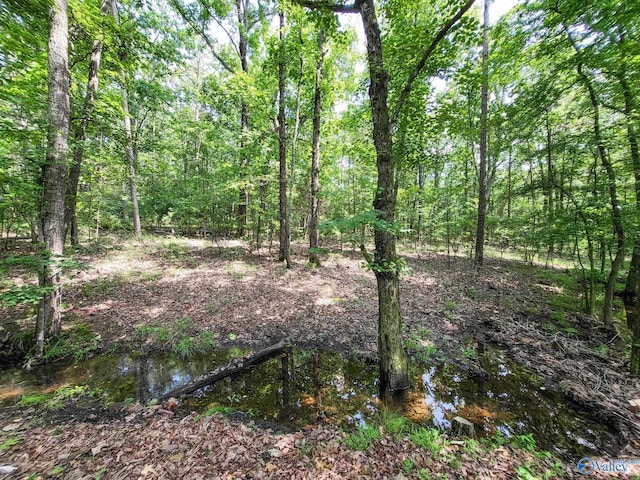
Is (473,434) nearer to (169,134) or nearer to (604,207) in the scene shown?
(604,207)

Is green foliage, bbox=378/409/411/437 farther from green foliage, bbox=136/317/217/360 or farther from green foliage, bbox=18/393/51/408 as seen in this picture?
green foliage, bbox=18/393/51/408

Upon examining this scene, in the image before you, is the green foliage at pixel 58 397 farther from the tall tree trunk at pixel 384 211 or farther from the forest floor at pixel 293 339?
the tall tree trunk at pixel 384 211

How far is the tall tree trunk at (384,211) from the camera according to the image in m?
3.58

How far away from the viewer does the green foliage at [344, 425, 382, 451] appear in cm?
288

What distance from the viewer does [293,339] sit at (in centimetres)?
574

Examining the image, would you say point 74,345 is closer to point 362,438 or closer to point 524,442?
point 362,438

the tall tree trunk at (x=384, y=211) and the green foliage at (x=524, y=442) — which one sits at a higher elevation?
the tall tree trunk at (x=384, y=211)

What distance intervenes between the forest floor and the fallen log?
1.42ft

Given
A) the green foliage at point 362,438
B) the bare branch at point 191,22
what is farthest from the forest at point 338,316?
the bare branch at point 191,22

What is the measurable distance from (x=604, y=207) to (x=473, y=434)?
616 cm

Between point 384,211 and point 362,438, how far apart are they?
2.90 m

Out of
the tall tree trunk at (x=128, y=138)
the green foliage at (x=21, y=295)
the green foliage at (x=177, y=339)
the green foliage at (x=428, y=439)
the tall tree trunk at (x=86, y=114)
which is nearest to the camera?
the green foliage at (x=428, y=439)

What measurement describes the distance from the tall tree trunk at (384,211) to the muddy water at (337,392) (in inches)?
25.7

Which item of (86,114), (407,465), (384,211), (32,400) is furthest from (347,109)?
(32,400)
